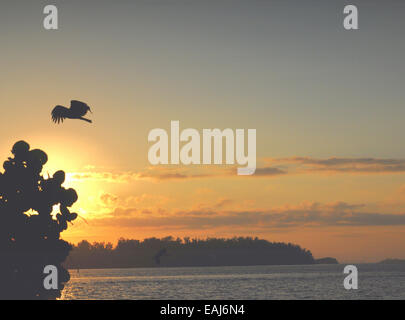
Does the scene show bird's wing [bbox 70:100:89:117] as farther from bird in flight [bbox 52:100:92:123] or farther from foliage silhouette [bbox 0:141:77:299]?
foliage silhouette [bbox 0:141:77:299]

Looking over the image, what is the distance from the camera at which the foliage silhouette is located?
3975 cm

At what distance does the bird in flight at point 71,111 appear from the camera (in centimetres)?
2330

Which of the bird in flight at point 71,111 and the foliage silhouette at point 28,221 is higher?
the bird in flight at point 71,111

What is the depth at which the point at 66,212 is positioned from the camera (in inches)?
1586

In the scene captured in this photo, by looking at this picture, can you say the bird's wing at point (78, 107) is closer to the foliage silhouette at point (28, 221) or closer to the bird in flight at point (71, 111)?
the bird in flight at point (71, 111)

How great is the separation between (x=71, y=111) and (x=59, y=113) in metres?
0.92

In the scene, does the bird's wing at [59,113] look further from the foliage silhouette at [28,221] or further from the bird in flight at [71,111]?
the foliage silhouette at [28,221]

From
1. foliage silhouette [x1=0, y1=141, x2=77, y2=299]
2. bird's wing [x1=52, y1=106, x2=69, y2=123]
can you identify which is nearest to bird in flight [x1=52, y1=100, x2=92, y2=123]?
bird's wing [x1=52, y1=106, x2=69, y2=123]

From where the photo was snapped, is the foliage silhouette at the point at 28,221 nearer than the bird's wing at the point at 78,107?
No

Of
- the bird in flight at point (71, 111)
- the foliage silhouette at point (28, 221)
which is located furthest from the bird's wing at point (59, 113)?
the foliage silhouette at point (28, 221)

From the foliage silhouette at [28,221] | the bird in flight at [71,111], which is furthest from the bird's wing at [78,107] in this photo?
the foliage silhouette at [28,221]

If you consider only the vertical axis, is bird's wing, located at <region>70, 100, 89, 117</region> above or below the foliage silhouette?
above
